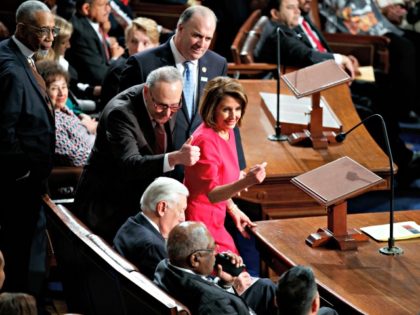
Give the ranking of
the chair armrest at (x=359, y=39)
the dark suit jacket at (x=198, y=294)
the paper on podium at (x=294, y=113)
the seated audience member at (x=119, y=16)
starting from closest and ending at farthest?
the dark suit jacket at (x=198, y=294), the paper on podium at (x=294, y=113), the chair armrest at (x=359, y=39), the seated audience member at (x=119, y=16)

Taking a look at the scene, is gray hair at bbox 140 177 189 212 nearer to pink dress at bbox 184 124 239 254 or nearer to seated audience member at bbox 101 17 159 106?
pink dress at bbox 184 124 239 254

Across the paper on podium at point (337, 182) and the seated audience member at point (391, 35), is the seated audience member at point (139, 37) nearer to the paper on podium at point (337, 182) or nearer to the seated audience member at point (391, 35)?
the paper on podium at point (337, 182)

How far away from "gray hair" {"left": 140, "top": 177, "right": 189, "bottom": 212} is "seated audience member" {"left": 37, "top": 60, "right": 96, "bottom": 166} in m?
1.35

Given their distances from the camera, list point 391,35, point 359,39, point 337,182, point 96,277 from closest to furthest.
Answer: point 96,277
point 337,182
point 359,39
point 391,35

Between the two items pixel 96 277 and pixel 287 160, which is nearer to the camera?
pixel 96 277

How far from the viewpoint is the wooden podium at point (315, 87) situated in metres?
5.65

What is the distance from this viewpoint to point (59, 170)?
5605 millimetres

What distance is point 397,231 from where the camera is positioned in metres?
4.73

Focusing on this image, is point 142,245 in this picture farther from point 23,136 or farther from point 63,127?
point 63,127

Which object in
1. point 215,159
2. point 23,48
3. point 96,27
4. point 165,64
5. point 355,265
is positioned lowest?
point 355,265

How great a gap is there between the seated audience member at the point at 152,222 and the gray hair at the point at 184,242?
15.2 inches

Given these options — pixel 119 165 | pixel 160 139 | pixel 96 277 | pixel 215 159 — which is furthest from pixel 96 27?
pixel 96 277

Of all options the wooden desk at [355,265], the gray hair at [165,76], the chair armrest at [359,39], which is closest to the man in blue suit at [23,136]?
the gray hair at [165,76]

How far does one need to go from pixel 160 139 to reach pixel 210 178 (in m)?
0.36
